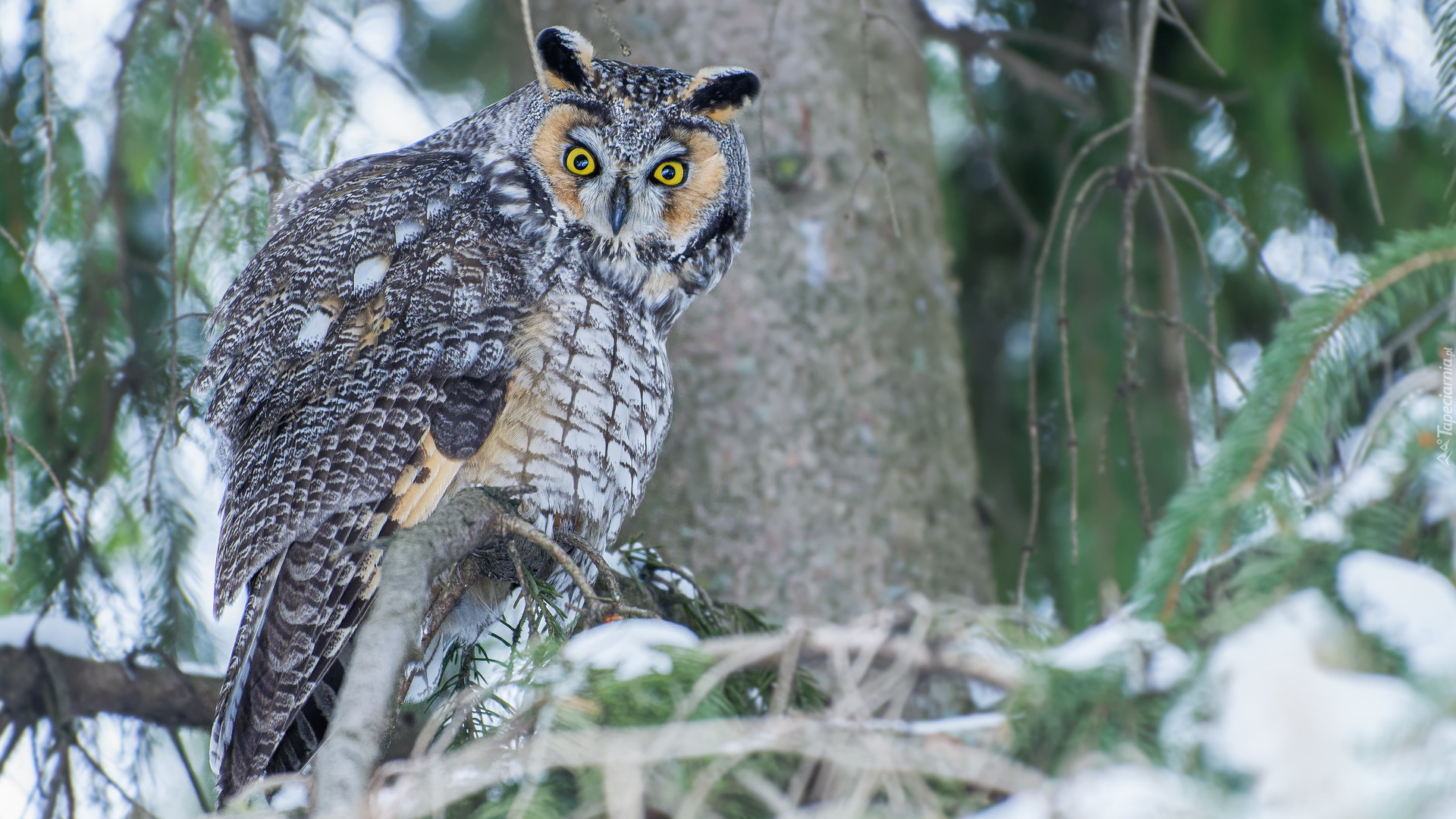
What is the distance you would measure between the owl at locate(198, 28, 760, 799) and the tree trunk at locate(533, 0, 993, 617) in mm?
251

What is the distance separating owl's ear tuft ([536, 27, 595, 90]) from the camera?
1.86m

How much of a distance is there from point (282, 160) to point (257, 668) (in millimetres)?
1032

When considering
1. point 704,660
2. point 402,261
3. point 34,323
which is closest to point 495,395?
point 402,261

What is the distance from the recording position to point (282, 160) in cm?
221

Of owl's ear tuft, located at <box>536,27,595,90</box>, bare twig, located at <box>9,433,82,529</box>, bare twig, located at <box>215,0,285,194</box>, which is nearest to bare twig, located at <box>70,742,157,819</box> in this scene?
bare twig, located at <box>9,433,82,529</box>

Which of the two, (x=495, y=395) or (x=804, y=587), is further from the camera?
(x=804, y=587)

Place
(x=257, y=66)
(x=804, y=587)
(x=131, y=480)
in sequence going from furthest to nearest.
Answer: (x=257, y=66), (x=131, y=480), (x=804, y=587)

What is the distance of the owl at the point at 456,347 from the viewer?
5.38ft

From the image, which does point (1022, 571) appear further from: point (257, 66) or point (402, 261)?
point (257, 66)

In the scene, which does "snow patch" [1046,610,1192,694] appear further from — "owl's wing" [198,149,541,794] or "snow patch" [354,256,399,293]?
"snow patch" [354,256,399,293]

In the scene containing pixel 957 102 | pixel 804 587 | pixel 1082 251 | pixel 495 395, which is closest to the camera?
pixel 495 395

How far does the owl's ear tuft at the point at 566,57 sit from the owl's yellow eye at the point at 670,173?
0.18 meters

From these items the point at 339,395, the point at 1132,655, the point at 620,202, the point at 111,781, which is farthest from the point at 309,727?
the point at 1132,655

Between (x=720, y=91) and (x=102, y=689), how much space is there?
137cm
